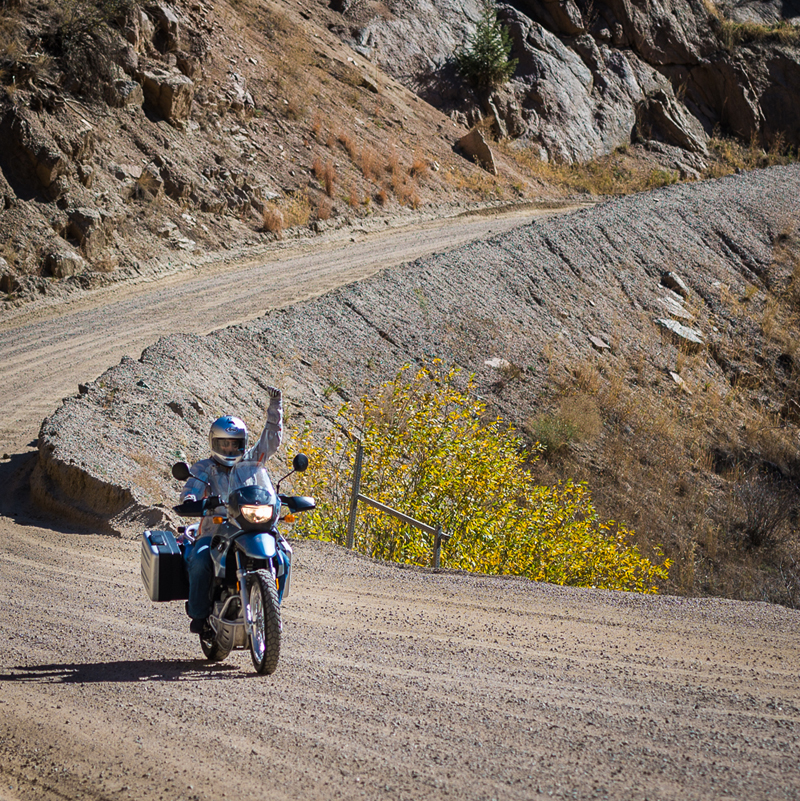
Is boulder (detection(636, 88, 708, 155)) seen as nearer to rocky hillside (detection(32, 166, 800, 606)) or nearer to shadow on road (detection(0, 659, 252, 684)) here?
rocky hillside (detection(32, 166, 800, 606))

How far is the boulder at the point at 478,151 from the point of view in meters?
34.4

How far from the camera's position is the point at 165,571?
20.0 ft

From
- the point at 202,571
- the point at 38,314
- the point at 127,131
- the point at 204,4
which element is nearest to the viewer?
the point at 202,571

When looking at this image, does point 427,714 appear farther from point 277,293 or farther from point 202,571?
point 277,293

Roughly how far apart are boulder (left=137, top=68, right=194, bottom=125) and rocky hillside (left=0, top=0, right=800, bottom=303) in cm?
6

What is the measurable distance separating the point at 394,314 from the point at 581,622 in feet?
41.5

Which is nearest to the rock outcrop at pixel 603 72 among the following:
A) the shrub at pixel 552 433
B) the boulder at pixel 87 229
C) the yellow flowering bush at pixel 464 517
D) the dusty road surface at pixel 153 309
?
the dusty road surface at pixel 153 309

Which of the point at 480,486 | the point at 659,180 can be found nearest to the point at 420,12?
the point at 659,180

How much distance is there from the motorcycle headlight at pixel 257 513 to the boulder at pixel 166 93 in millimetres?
21725

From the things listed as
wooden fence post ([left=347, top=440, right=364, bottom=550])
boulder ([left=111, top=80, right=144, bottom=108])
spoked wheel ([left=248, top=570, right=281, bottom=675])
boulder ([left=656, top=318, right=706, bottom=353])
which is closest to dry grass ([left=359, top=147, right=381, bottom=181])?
boulder ([left=111, top=80, right=144, bottom=108])

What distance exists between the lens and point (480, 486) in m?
12.1

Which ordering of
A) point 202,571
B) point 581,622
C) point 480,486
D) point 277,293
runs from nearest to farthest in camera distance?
point 202,571 < point 581,622 < point 480,486 < point 277,293

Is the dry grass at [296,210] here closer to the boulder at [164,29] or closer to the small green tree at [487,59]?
the boulder at [164,29]

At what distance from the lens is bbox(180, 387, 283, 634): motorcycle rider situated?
5.95 m
